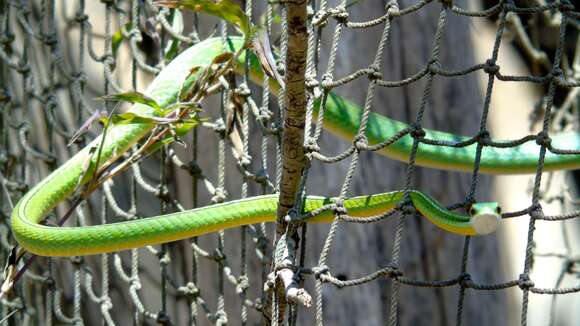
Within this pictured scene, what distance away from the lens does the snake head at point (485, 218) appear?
1319 millimetres

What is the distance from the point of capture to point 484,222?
4.35 feet

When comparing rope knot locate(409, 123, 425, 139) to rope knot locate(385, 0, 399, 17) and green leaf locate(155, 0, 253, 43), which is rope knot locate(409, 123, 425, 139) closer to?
rope knot locate(385, 0, 399, 17)

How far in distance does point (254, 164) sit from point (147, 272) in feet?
1.41

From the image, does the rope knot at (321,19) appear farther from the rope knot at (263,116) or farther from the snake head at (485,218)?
the snake head at (485,218)

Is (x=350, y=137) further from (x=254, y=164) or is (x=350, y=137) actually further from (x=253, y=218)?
(x=253, y=218)

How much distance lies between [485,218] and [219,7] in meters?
0.57

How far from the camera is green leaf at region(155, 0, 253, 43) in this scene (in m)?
1.31

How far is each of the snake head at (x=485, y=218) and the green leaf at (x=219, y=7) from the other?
0.49m

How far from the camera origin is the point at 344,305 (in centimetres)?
218

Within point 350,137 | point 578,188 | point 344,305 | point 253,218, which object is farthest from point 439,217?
point 578,188

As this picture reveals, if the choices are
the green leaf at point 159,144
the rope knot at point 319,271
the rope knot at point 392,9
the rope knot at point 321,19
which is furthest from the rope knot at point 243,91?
the rope knot at point 319,271

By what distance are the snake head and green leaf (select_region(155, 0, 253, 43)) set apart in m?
0.49

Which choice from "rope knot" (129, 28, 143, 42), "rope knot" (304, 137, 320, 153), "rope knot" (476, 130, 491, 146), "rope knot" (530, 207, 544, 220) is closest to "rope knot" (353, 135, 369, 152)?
"rope knot" (304, 137, 320, 153)

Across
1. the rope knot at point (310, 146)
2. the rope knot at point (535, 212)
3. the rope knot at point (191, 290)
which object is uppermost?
the rope knot at point (310, 146)
